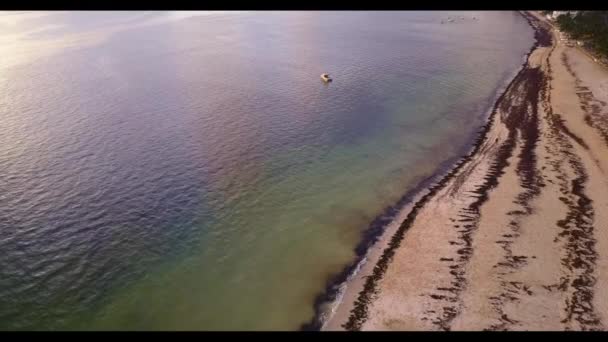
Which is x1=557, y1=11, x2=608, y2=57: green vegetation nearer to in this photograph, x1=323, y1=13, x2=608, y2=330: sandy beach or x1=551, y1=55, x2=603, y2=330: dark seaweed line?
x1=323, y1=13, x2=608, y2=330: sandy beach

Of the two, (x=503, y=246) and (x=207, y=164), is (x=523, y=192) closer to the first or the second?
(x=503, y=246)

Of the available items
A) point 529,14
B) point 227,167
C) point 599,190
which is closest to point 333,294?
point 227,167

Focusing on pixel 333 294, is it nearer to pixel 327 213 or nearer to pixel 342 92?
pixel 327 213

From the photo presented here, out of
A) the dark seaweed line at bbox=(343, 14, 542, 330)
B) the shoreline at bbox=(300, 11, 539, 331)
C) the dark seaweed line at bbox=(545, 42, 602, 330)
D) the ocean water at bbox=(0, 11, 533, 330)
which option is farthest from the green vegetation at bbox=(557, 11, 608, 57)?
the shoreline at bbox=(300, 11, 539, 331)

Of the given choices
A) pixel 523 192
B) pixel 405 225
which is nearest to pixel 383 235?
pixel 405 225

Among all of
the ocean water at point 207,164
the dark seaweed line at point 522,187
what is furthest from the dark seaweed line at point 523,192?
the ocean water at point 207,164

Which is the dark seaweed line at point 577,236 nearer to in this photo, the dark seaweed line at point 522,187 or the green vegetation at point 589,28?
the dark seaweed line at point 522,187
